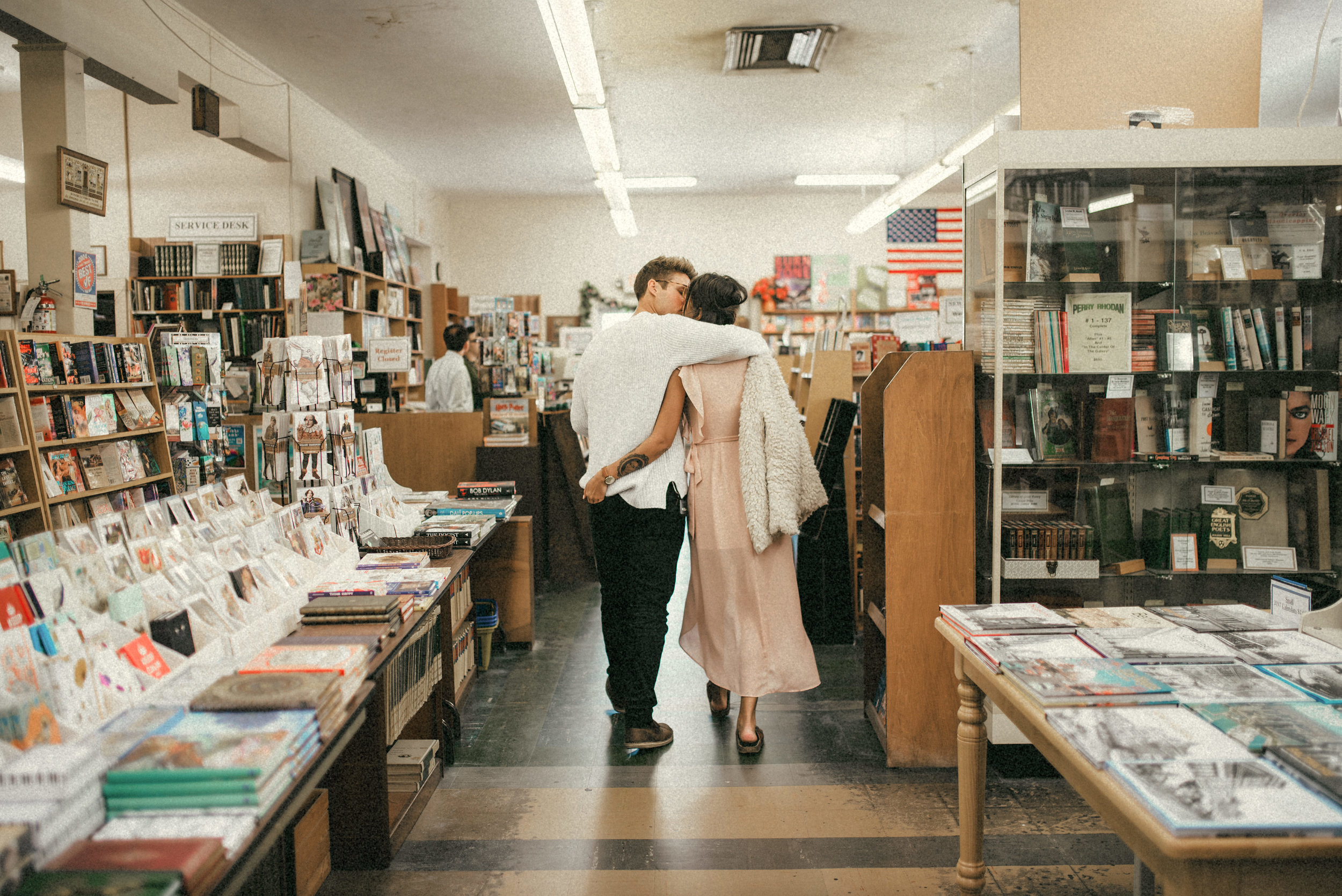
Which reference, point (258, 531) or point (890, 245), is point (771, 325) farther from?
point (258, 531)

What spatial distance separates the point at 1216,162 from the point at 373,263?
24.4 ft

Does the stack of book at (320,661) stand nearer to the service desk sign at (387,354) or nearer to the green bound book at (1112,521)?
the green bound book at (1112,521)

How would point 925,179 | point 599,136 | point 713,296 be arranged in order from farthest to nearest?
point 925,179 → point 599,136 → point 713,296

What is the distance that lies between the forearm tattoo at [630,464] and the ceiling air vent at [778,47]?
4.27m

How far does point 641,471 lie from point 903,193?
21.3ft

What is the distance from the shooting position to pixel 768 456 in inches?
116

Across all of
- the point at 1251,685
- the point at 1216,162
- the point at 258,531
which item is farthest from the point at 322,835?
the point at 1216,162

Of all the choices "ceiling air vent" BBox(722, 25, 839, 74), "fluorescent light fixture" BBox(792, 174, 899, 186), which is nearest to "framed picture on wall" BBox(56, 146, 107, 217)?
"ceiling air vent" BBox(722, 25, 839, 74)

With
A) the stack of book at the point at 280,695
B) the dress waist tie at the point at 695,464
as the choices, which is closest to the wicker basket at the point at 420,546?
the dress waist tie at the point at 695,464

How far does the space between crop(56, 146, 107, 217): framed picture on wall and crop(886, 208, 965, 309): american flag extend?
9258mm

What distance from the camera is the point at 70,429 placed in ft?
12.4

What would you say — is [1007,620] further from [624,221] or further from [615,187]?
[624,221]

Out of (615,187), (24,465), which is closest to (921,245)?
(615,187)

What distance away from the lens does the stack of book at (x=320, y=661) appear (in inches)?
65.6
